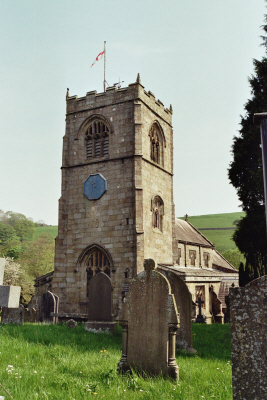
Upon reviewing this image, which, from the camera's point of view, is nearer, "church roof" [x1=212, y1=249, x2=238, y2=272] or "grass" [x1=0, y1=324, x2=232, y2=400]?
"grass" [x1=0, y1=324, x2=232, y2=400]

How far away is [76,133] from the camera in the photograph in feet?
74.2

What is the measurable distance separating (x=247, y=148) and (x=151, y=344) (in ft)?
34.9

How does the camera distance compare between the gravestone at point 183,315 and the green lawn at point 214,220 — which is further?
the green lawn at point 214,220

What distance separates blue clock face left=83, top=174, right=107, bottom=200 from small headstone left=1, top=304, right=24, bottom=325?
10579mm

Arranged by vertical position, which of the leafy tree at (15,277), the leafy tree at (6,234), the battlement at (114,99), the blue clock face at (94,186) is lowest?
the leafy tree at (15,277)

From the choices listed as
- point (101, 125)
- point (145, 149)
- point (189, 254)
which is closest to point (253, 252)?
point (145, 149)

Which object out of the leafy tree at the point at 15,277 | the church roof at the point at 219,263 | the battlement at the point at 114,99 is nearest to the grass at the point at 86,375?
the battlement at the point at 114,99

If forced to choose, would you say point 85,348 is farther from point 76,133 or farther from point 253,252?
point 76,133

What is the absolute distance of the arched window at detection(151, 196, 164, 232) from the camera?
21.6 metres

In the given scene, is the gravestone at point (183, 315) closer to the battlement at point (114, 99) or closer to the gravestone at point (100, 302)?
the gravestone at point (100, 302)

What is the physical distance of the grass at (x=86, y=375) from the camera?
461 centimetres

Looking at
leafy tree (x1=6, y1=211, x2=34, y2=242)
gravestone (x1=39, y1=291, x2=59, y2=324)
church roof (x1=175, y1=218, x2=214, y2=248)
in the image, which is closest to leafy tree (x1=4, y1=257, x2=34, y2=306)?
church roof (x1=175, y1=218, x2=214, y2=248)

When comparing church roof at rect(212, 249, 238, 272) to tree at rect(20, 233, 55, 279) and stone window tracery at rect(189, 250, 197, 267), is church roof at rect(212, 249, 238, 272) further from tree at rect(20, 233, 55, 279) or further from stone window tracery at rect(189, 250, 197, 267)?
tree at rect(20, 233, 55, 279)

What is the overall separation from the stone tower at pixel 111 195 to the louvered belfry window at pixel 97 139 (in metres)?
0.06
